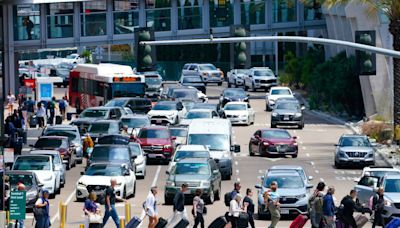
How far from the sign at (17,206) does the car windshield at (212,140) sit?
53.2 feet

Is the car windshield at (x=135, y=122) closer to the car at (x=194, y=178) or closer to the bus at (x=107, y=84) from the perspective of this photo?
the bus at (x=107, y=84)

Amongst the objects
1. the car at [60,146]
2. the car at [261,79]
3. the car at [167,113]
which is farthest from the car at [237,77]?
the car at [60,146]

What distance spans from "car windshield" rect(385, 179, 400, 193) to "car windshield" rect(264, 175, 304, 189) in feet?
8.13

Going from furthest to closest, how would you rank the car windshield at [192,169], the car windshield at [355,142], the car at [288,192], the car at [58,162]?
the car windshield at [355,142]
the car at [58,162]
the car windshield at [192,169]
the car at [288,192]

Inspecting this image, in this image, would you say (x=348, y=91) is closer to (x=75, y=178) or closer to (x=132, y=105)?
(x=132, y=105)

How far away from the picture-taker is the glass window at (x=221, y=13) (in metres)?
87.4

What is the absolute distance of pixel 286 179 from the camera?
37.9 m

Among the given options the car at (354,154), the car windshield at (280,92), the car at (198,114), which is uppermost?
the car windshield at (280,92)

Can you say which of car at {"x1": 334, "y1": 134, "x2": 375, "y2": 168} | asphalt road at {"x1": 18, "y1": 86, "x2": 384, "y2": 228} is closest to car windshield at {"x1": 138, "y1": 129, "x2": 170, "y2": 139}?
asphalt road at {"x1": 18, "y1": 86, "x2": 384, "y2": 228}

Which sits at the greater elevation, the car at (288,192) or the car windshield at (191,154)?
the car windshield at (191,154)

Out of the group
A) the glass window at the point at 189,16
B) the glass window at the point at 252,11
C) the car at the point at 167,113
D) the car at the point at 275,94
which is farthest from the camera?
the glass window at the point at 252,11

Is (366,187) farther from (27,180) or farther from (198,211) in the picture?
(27,180)

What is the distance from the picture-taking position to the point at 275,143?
2100 inches

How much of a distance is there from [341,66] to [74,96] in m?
16.4
